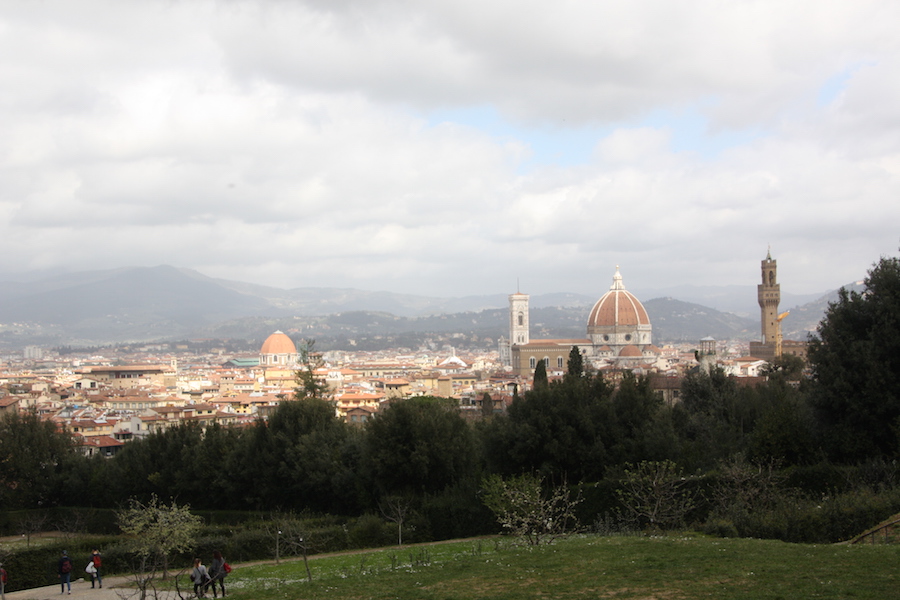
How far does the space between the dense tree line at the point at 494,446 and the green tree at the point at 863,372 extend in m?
0.03

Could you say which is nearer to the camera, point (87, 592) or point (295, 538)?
point (87, 592)

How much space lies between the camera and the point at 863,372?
18.5 m

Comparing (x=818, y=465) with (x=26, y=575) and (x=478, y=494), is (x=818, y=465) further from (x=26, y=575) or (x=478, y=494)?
(x=26, y=575)

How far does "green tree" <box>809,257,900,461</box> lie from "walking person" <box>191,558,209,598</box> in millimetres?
13467

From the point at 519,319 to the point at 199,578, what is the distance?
100938mm

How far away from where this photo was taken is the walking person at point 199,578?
1095cm

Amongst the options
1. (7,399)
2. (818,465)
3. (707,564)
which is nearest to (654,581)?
(707,564)

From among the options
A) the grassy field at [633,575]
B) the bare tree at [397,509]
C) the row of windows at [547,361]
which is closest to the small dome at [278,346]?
the row of windows at [547,361]

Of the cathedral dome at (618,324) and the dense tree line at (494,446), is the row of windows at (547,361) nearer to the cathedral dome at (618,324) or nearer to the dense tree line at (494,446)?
the cathedral dome at (618,324)

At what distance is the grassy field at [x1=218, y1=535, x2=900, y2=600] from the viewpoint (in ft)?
27.2

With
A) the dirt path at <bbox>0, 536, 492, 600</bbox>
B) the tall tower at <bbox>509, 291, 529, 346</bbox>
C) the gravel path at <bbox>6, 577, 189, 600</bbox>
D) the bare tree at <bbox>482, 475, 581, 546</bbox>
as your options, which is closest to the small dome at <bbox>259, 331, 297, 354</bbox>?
the tall tower at <bbox>509, 291, 529, 346</bbox>

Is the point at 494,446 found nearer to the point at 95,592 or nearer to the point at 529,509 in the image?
the point at 529,509

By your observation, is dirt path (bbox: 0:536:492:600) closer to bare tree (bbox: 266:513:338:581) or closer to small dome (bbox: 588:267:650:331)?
bare tree (bbox: 266:513:338:581)

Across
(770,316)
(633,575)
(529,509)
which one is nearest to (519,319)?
(770,316)
